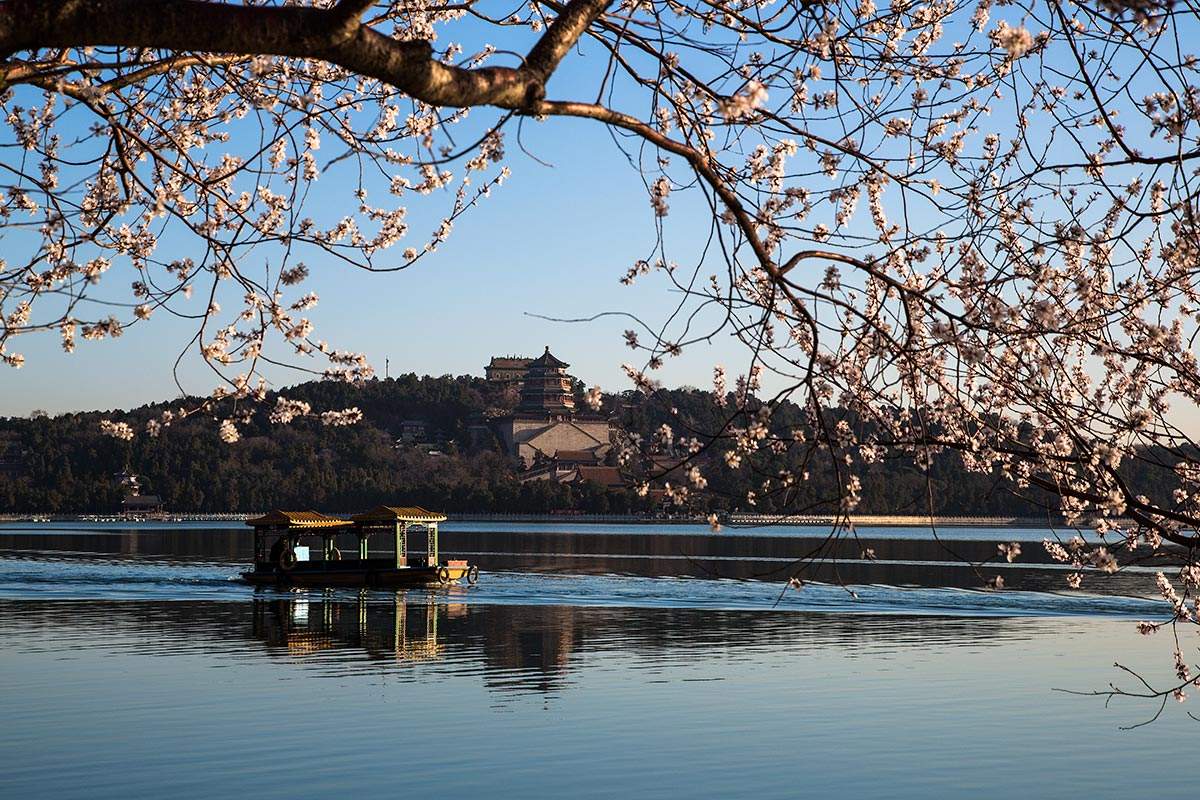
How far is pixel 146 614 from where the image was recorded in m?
31.1

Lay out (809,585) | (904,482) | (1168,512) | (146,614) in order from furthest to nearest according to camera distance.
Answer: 1. (904,482)
2. (809,585)
3. (146,614)
4. (1168,512)

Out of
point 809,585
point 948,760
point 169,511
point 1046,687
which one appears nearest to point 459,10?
point 948,760

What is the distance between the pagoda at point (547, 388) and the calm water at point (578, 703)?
131798 mm

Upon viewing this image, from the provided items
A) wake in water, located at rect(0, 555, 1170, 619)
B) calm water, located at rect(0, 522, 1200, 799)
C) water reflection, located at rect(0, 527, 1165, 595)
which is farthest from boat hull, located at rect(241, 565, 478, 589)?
water reflection, located at rect(0, 527, 1165, 595)

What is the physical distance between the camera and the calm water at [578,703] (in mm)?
14047

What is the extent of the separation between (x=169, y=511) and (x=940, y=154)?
13987 cm

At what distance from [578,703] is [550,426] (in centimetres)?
13996

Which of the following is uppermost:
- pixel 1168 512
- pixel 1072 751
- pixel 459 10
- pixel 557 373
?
pixel 557 373

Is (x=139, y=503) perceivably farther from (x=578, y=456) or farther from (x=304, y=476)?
(x=578, y=456)

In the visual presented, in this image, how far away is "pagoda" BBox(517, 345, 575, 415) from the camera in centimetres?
16625

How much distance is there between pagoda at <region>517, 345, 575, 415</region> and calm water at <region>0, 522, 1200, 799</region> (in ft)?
432

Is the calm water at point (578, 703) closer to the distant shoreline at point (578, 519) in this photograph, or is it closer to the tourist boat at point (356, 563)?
the tourist boat at point (356, 563)

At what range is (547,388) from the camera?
16688cm

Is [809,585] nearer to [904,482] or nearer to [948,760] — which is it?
[948,760]
